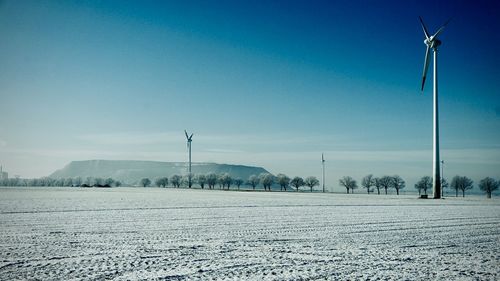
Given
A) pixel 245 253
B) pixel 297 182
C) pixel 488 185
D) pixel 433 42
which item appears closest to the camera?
pixel 245 253

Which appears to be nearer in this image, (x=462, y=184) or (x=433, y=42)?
(x=433, y=42)

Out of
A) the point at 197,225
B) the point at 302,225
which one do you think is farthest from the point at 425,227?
the point at 197,225

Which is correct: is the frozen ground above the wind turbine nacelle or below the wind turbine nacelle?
below

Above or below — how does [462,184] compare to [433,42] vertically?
below

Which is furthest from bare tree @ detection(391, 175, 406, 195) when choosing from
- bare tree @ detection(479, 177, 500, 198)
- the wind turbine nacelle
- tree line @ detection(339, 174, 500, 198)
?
the wind turbine nacelle

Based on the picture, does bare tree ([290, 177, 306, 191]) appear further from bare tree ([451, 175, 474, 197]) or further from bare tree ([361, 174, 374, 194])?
bare tree ([451, 175, 474, 197])

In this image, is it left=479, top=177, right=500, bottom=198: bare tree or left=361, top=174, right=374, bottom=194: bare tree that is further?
left=361, top=174, right=374, bottom=194: bare tree

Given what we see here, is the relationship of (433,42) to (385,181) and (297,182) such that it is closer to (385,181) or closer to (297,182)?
(385,181)

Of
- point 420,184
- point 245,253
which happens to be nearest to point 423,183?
point 420,184

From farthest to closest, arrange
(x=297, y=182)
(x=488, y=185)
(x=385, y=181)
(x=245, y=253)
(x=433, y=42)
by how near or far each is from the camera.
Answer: (x=297, y=182) < (x=385, y=181) < (x=488, y=185) < (x=433, y=42) < (x=245, y=253)

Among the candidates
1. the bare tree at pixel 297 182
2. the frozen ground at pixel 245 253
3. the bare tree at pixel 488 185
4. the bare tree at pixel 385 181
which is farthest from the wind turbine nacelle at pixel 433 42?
the bare tree at pixel 297 182

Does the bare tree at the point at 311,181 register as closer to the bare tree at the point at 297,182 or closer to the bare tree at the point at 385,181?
the bare tree at the point at 297,182

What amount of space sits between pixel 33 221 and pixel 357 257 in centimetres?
1556

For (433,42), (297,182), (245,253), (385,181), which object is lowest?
(297,182)
